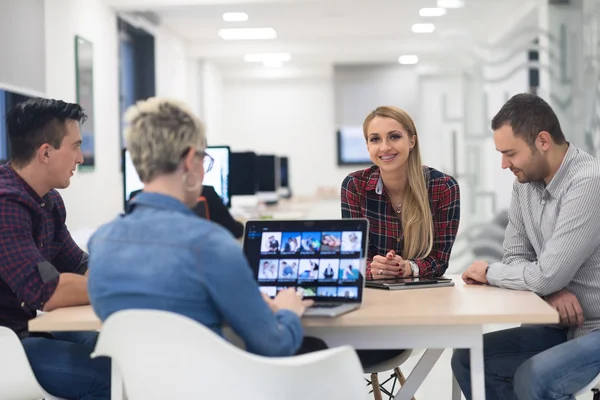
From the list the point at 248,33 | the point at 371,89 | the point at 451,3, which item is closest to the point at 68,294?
the point at 451,3

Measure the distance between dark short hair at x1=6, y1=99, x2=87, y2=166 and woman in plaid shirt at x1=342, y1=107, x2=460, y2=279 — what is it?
110 centimetres

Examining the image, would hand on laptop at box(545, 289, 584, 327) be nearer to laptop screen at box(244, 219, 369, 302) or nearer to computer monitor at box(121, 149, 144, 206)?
laptop screen at box(244, 219, 369, 302)

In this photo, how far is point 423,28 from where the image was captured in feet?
33.1

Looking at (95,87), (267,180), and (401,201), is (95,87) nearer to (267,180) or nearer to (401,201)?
(267,180)

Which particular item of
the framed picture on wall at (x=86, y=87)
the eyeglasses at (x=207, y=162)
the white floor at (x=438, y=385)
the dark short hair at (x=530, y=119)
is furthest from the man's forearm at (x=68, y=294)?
the framed picture on wall at (x=86, y=87)

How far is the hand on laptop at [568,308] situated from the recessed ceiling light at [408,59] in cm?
995

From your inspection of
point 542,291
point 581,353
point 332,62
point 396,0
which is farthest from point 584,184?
Answer: point 332,62

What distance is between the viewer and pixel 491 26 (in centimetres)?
689

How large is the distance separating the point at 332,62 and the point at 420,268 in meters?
10.5

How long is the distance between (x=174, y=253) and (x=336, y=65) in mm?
11733

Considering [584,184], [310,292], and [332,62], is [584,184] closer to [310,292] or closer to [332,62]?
[310,292]

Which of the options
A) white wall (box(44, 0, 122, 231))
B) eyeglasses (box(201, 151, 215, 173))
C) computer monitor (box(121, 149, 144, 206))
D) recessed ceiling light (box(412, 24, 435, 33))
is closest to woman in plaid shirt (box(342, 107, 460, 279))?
eyeglasses (box(201, 151, 215, 173))

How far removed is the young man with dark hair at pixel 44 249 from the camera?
80.4 inches

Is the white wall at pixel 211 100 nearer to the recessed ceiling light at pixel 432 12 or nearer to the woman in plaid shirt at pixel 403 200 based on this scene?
the recessed ceiling light at pixel 432 12
